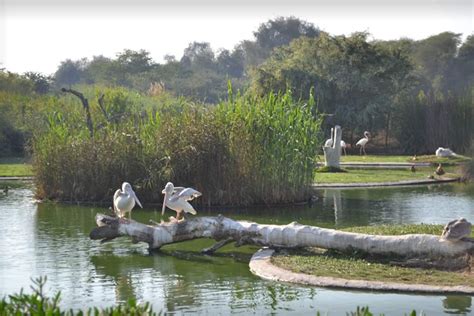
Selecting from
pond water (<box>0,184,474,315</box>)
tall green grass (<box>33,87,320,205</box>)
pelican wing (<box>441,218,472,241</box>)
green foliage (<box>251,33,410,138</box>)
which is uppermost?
green foliage (<box>251,33,410,138</box>)

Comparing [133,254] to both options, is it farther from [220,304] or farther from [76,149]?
[76,149]

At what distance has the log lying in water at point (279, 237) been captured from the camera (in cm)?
1305

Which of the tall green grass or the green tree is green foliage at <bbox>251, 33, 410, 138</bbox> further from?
the green tree

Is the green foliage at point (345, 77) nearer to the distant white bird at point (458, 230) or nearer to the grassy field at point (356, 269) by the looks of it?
the grassy field at point (356, 269)

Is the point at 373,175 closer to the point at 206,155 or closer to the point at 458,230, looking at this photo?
the point at 206,155

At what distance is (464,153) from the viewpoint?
125ft

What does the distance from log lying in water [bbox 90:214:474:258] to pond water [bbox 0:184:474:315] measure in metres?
0.32

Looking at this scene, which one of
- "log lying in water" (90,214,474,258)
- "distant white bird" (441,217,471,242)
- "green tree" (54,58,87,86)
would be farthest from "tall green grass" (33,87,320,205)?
"green tree" (54,58,87,86)

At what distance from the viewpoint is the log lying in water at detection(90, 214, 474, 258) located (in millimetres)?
13055

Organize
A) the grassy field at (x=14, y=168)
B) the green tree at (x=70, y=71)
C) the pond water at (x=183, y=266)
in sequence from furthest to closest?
1. the green tree at (x=70, y=71)
2. the grassy field at (x=14, y=168)
3. the pond water at (x=183, y=266)

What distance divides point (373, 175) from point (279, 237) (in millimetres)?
15038

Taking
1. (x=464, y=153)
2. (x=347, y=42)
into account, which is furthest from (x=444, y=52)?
(x=464, y=153)

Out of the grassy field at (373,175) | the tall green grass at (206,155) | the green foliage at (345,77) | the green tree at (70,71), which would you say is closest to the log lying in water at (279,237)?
the tall green grass at (206,155)

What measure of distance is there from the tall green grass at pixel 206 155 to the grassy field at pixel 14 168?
6182 millimetres
